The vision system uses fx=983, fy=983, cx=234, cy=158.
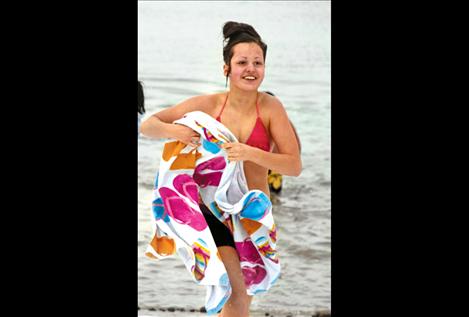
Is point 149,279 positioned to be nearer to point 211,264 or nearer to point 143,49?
point 211,264

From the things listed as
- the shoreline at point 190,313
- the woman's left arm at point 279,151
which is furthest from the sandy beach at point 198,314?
the woman's left arm at point 279,151

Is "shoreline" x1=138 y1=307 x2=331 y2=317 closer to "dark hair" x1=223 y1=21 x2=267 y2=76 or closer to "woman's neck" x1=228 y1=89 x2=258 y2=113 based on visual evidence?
"woman's neck" x1=228 y1=89 x2=258 y2=113

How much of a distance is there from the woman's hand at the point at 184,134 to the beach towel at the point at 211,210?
0.02 m

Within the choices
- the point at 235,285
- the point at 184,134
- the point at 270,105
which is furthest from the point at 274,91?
the point at 235,285

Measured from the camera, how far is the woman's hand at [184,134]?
4109mm

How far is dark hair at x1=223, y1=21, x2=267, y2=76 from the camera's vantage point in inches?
163

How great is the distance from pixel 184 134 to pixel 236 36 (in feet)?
1.55

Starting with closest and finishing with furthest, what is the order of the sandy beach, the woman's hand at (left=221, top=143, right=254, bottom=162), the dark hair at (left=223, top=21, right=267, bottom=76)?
the woman's hand at (left=221, top=143, right=254, bottom=162) < the dark hair at (left=223, top=21, right=267, bottom=76) < the sandy beach

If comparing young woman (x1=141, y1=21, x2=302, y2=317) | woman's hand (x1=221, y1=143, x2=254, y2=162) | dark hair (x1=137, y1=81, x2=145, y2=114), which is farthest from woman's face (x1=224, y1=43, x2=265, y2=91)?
dark hair (x1=137, y1=81, x2=145, y2=114)

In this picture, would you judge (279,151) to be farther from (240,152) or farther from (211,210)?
(211,210)

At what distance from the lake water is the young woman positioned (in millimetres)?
283

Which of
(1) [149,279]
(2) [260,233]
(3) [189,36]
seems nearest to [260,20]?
(3) [189,36]

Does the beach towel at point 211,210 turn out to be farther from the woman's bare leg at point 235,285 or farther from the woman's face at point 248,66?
the woman's face at point 248,66

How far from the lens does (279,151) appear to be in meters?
4.13
